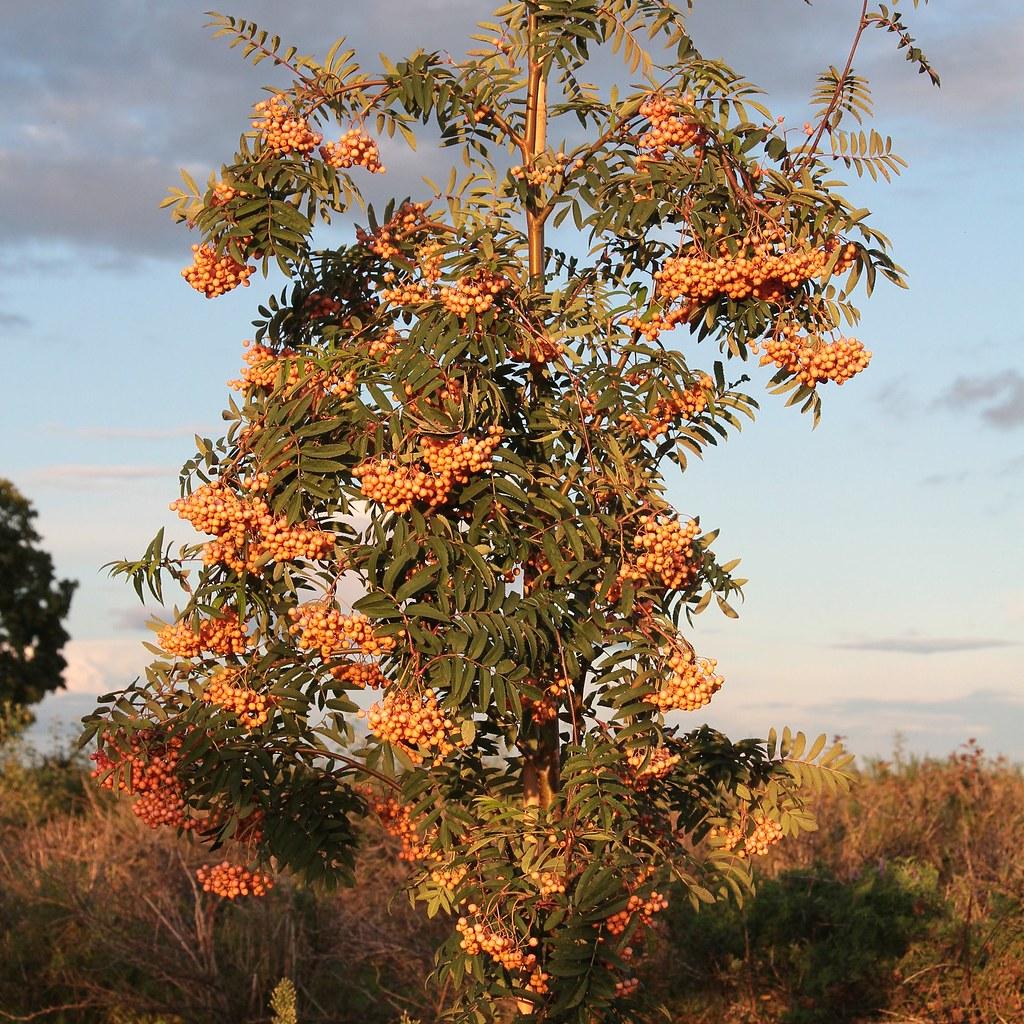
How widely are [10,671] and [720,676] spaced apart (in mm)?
19858

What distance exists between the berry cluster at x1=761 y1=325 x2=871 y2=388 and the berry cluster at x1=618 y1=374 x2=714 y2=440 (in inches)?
9.7

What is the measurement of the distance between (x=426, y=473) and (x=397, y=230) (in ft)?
4.41

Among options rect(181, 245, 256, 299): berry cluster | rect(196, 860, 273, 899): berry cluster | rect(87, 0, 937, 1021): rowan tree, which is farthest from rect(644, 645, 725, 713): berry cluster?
rect(181, 245, 256, 299): berry cluster

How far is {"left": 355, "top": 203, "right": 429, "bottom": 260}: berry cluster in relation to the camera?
16.7 feet

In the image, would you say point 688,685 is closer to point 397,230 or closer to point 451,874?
point 451,874

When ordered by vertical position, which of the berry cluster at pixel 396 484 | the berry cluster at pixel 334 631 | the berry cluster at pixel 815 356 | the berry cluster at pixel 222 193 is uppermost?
the berry cluster at pixel 222 193

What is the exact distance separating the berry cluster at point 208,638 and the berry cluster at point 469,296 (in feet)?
4.60

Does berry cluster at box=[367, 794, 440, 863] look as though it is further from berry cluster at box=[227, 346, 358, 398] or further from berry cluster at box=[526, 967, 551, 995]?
berry cluster at box=[227, 346, 358, 398]

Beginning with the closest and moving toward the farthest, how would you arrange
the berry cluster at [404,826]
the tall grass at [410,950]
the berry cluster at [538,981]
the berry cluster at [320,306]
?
the berry cluster at [538,981] < the berry cluster at [404,826] < the berry cluster at [320,306] < the tall grass at [410,950]

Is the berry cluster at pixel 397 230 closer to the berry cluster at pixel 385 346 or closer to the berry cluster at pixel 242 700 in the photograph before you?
the berry cluster at pixel 385 346

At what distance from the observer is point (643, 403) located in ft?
16.0

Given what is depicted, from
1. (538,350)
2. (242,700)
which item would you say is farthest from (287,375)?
(242,700)

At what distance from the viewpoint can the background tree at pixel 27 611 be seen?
2209 centimetres

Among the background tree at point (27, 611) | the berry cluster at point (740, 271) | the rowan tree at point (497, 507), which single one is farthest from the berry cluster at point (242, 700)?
the background tree at point (27, 611)
